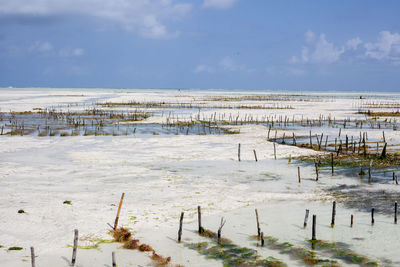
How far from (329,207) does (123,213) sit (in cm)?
729

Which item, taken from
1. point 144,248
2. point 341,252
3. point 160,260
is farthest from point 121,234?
point 341,252

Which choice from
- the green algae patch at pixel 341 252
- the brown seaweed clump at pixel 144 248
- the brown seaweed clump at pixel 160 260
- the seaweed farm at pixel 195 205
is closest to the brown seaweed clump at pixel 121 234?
the seaweed farm at pixel 195 205

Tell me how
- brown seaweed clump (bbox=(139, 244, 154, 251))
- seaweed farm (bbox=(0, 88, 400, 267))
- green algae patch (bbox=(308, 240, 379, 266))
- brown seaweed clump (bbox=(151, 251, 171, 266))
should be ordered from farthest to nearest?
brown seaweed clump (bbox=(139, 244, 154, 251)) < seaweed farm (bbox=(0, 88, 400, 267)) < green algae patch (bbox=(308, 240, 379, 266)) < brown seaweed clump (bbox=(151, 251, 171, 266))

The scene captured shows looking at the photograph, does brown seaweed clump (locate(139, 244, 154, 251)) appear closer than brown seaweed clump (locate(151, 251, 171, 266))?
No

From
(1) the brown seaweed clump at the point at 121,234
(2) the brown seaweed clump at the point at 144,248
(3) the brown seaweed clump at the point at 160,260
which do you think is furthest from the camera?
(1) the brown seaweed clump at the point at 121,234

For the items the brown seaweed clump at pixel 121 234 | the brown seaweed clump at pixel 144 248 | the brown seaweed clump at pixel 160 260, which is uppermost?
the brown seaweed clump at pixel 121 234

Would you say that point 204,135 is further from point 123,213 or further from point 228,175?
point 123,213

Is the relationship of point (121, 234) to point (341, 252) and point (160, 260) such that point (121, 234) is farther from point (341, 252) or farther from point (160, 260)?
point (341, 252)

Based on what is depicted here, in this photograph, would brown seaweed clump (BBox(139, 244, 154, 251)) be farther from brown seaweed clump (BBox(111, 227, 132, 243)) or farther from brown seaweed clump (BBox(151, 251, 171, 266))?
brown seaweed clump (BBox(111, 227, 132, 243))

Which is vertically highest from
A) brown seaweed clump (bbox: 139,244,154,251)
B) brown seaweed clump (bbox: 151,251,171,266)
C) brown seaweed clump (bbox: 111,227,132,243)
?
brown seaweed clump (bbox: 111,227,132,243)

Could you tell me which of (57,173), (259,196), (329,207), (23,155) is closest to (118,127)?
(23,155)

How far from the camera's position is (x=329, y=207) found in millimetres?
13594

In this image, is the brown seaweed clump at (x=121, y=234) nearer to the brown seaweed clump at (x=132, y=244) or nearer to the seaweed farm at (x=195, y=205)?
the seaweed farm at (x=195, y=205)

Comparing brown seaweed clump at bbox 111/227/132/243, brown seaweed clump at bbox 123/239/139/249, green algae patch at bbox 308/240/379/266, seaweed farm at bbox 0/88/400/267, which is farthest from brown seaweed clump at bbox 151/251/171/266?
green algae patch at bbox 308/240/379/266
